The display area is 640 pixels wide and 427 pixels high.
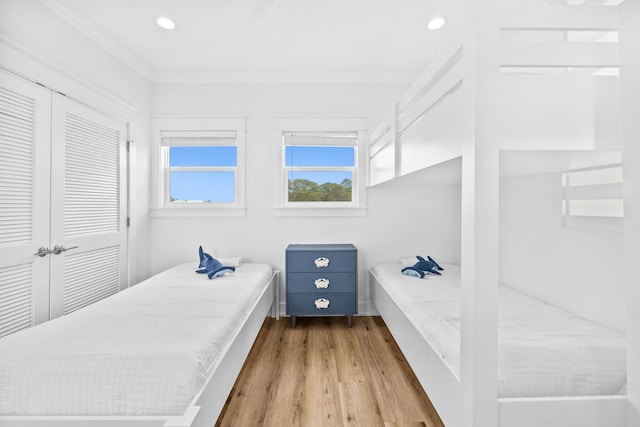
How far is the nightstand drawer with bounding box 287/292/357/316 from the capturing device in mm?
2828

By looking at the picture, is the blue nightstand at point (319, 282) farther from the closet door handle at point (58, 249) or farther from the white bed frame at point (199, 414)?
the closet door handle at point (58, 249)

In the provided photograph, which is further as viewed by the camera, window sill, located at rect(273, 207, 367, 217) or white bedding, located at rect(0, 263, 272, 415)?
window sill, located at rect(273, 207, 367, 217)

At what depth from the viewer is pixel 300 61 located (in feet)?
9.35

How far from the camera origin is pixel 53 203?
6.60 feet

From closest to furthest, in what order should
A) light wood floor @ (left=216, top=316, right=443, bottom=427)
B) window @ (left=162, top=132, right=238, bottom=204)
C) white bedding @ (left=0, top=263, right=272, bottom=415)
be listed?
white bedding @ (left=0, top=263, right=272, bottom=415), light wood floor @ (left=216, top=316, right=443, bottom=427), window @ (left=162, top=132, right=238, bottom=204)

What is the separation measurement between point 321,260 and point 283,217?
0.65 meters

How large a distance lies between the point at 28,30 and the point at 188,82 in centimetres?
136

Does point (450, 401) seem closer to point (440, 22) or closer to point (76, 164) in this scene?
point (440, 22)

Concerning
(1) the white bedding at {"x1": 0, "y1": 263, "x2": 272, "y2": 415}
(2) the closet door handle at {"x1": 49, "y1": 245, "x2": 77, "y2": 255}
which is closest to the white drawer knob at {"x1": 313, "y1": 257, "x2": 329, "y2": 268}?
(1) the white bedding at {"x1": 0, "y1": 263, "x2": 272, "y2": 415}

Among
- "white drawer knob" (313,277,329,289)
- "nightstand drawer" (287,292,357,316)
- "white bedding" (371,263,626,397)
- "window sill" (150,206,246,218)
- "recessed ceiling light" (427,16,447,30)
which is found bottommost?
"nightstand drawer" (287,292,357,316)

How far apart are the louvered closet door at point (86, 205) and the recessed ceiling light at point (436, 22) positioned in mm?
2604

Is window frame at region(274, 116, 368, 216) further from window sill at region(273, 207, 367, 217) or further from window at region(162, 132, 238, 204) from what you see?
window at region(162, 132, 238, 204)

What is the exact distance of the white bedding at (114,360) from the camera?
1055 millimetres

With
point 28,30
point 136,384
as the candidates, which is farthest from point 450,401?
point 28,30
